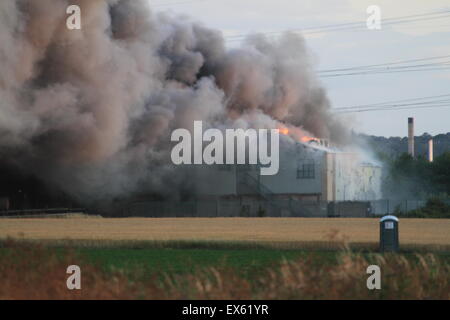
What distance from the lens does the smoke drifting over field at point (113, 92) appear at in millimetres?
66125

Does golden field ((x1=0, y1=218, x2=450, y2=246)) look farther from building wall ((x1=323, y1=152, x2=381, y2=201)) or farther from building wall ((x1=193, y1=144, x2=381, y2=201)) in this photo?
building wall ((x1=323, y1=152, x2=381, y2=201))

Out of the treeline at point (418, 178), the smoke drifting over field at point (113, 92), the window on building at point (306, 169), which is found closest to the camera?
the smoke drifting over field at point (113, 92)

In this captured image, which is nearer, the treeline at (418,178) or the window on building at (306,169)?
the window on building at (306,169)

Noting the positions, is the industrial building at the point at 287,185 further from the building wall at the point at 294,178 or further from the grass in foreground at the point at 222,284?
the grass in foreground at the point at 222,284

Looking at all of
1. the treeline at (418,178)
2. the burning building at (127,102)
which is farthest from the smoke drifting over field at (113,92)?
the treeline at (418,178)

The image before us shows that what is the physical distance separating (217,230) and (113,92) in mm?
19339

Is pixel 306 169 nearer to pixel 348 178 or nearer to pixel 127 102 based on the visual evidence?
pixel 348 178

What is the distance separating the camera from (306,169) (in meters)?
91.9

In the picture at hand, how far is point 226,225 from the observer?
6419 centimetres

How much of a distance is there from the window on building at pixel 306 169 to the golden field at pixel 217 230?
850 inches

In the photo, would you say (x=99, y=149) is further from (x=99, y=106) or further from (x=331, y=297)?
(x=331, y=297)

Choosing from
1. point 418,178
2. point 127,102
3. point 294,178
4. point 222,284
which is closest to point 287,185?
point 294,178

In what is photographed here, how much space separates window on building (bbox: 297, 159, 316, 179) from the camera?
91125 millimetres
